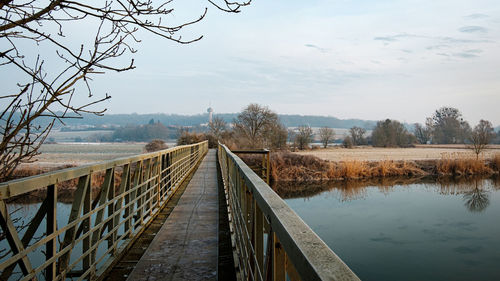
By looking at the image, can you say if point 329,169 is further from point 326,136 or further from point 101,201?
point 326,136

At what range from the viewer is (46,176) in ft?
7.48

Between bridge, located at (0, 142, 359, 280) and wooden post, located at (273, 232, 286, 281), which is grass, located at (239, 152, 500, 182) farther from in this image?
wooden post, located at (273, 232, 286, 281)

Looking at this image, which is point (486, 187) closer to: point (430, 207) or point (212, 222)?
point (430, 207)

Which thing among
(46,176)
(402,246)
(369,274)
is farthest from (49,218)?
(402,246)

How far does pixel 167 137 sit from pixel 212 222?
101 m

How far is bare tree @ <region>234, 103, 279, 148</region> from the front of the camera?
155ft

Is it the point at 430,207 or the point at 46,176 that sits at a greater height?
the point at 46,176

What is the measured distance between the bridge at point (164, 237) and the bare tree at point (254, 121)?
39949mm

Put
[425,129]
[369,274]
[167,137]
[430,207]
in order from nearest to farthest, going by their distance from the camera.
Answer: [369,274], [430,207], [425,129], [167,137]

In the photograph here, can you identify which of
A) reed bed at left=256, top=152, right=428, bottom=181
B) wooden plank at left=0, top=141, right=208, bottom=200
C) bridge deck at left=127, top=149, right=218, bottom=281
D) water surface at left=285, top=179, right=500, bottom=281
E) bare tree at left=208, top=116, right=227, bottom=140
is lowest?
water surface at left=285, top=179, right=500, bottom=281

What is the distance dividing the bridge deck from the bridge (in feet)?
0.03

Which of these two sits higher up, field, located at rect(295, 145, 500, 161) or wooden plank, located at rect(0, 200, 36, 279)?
wooden plank, located at rect(0, 200, 36, 279)

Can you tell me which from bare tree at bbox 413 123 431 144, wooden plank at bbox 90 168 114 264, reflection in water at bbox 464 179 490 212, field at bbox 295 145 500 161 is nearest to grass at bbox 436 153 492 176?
field at bbox 295 145 500 161

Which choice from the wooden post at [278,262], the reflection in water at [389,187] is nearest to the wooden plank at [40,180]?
the wooden post at [278,262]
